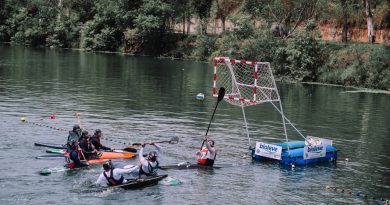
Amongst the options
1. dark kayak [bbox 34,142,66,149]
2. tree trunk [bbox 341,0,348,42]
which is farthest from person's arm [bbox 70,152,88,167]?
tree trunk [bbox 341,0,348,42]

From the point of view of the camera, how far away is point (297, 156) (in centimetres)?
3616

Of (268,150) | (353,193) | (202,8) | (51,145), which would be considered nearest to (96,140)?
(51,145)

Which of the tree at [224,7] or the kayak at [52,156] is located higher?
the tree at [224,7]

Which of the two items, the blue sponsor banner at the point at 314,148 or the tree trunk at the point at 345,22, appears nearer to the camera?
the blue sponsor banner at the point at 314,148

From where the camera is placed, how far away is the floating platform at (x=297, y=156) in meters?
36.0

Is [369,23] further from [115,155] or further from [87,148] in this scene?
[87,148]

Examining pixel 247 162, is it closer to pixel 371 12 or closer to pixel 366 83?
pixel 366 83

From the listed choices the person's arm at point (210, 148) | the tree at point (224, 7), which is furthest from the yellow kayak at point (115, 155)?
the tree at point (224, 7)

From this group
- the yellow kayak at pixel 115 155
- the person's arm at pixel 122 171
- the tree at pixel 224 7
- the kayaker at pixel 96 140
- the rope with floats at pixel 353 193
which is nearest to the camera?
Result: the person's arm at pixel 122 171

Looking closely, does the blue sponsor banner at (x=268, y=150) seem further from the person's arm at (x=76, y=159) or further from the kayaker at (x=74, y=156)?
the person's arm at (x=76, y=159)

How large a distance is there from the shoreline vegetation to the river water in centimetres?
684

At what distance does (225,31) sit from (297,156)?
6790 cm

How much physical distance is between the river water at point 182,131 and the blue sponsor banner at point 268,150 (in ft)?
2.30

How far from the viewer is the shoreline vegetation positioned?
272 ft
